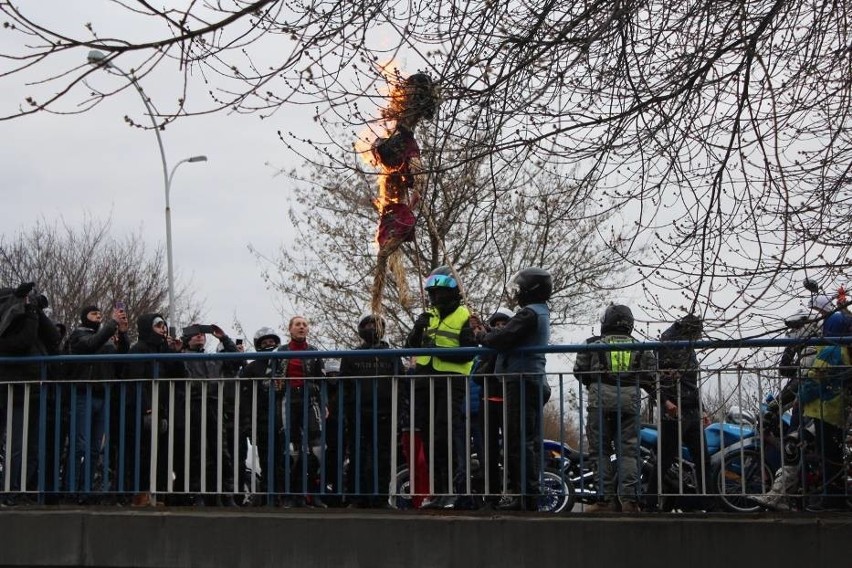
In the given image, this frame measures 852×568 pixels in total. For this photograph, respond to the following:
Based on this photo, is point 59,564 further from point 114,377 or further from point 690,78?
point 690,78

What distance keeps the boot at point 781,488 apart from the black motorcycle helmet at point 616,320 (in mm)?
1270

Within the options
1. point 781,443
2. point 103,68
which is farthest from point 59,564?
point 781,443

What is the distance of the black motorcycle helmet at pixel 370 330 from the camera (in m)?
10.7

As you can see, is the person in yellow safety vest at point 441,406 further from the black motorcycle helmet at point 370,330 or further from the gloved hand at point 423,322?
the black motorcycle helmet at point 370,330

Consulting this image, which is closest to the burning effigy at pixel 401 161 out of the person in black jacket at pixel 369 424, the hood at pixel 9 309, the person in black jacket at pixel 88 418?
the person in black jacket at pixel 369 424

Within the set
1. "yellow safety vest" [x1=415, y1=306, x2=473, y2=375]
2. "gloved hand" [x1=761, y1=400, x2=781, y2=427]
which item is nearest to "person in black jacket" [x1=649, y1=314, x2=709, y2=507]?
"gloved hand" [x1=761, y1=400, x2=781, y2=427]

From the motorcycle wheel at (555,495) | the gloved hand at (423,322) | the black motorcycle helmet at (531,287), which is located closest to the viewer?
the motorcycle wheel at (555,495)

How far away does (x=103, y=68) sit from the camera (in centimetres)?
646

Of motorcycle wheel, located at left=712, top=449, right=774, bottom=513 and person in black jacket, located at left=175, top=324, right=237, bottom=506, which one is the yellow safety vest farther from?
motorcycle wheel, located at left=712, top=449, right=774, bottom=513

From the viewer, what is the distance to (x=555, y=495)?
332 inches

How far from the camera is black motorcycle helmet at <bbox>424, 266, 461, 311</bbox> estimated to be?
9797 mm

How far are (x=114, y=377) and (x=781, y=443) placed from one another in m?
4.48

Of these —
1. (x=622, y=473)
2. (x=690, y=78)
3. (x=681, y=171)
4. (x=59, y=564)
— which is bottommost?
(x=59, y=564)

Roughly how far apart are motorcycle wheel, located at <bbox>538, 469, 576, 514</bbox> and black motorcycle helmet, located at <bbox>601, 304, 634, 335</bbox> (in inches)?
40.2
